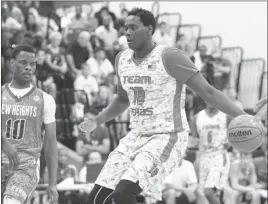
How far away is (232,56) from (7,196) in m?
14.5

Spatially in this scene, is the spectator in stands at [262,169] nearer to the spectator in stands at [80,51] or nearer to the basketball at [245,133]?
the spectator in stands at [80,51]

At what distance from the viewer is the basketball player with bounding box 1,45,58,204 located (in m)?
7.36

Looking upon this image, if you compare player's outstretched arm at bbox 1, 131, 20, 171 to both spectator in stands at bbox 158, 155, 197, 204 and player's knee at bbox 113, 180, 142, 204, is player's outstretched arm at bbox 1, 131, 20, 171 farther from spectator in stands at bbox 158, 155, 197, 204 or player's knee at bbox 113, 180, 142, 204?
spectator in stands at bbox 158, 155, 197, 204

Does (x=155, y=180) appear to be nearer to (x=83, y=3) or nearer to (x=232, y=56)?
(x=232, y=56)

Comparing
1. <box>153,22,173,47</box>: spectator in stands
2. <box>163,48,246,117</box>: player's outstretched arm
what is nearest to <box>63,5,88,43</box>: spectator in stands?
<box>153,22,173,47</box>: spectator in stands

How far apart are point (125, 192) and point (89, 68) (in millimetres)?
10569

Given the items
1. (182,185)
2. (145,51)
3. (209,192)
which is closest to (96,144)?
(182,185)

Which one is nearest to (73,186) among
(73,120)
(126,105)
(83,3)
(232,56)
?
(73,120)

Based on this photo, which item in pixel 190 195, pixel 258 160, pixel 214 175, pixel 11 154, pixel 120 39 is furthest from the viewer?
pixel 120 39

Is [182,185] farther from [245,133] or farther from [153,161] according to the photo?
[153,161]

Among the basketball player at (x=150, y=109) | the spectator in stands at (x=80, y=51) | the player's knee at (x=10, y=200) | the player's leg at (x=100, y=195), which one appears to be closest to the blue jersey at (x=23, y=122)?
the player's knee at (x=10, y=200)

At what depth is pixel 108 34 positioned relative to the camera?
19000mm

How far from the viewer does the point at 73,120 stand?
16.1 meters

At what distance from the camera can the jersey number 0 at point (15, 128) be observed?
7.43 meters
